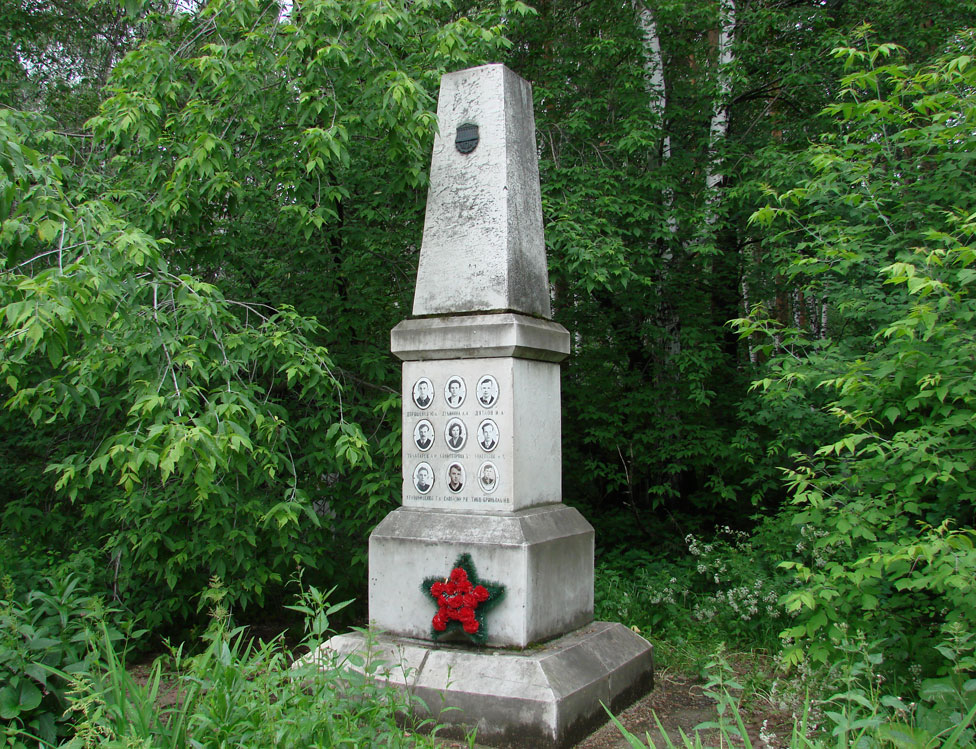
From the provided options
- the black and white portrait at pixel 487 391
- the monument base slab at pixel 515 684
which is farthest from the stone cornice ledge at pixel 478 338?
the monument base slab at pixel 515 684

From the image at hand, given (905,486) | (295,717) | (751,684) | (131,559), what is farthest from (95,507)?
(905,486)

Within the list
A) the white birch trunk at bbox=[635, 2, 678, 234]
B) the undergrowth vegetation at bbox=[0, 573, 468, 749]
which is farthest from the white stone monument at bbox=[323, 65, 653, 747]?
the white birch trunk at bbox=[635, 2, 678, 234]

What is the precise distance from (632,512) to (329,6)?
240 inches

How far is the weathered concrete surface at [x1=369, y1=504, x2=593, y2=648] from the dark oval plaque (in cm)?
204

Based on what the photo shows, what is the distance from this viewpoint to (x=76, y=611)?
11.3 ft

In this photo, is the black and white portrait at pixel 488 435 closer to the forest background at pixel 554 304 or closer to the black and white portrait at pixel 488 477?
the black and white portrait at pixel 488 477

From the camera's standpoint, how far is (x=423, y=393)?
4.27 metres

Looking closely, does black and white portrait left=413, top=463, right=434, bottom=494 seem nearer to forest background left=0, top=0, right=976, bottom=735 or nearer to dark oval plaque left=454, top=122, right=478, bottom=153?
forest background left=0, top=0, right=976, bottom=735

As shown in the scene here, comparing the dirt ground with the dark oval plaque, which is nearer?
the dirt ground

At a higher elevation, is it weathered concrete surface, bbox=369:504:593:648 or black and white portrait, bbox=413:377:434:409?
black and white portrait, bbox=413:377:434:409

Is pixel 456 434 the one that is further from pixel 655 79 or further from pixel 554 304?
pixel 655 79

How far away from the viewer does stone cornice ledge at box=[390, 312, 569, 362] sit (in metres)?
3.98

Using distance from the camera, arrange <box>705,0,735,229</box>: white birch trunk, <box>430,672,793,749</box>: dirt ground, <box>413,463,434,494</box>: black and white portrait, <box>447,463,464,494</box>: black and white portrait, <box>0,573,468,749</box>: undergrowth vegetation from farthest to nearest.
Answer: <box>705,0,735,229</box>: white birch trunk
<box>413,463,434,494</box>: black and white portrait
<box>447,463,464,494</box>: black and white portrait
<box>430,672,793,749</box>: dirt ground
<box>0,573,468,749</box>: undergrowth vegetation

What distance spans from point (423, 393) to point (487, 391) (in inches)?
16.2
